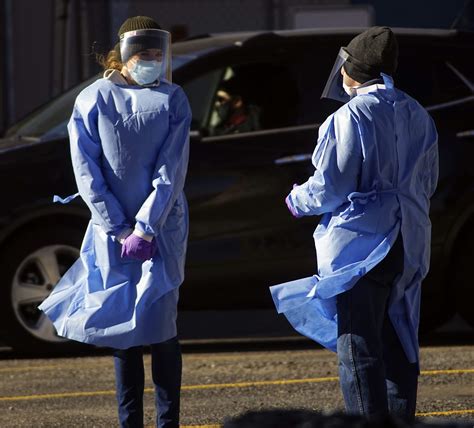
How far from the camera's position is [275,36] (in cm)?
1029

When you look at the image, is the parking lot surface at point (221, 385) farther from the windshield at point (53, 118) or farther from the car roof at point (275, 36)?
the car roof at point (275, 36)

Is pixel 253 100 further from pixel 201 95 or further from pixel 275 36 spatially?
pixel 275 36

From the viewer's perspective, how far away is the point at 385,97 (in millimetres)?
6000

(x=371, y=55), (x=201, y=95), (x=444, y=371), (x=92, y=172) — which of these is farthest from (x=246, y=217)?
(x=371, y=55)

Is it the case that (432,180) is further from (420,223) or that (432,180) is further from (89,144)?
(89,144)

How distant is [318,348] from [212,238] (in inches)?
36.3

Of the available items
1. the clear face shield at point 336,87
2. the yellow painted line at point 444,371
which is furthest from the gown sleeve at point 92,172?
the yellow painted line at point 444,371

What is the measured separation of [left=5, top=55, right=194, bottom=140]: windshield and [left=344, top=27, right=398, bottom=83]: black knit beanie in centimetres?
393

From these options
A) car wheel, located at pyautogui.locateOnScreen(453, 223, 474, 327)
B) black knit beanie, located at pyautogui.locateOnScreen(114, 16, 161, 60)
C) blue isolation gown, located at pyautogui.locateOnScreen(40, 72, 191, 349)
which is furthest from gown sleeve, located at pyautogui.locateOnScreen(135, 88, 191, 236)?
car wheel, located at pyautogui.locateOnScreen(453, 223, 474, 327)

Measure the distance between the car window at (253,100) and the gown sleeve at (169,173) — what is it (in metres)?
3.64

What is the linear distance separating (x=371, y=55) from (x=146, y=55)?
0.87 m

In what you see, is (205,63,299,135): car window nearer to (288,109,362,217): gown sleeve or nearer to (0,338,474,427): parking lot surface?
(0,338,474,427): parking lot surface

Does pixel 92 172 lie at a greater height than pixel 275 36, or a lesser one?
greater

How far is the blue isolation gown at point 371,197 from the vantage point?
5.92 metres
